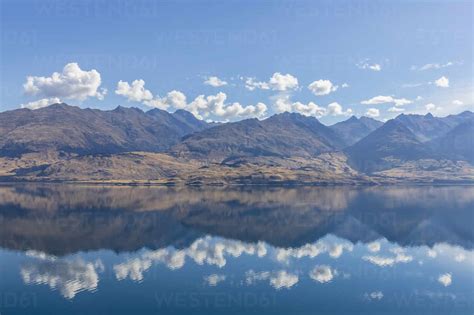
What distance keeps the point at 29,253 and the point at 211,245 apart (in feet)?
206

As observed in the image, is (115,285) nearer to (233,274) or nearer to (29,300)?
(29,300)

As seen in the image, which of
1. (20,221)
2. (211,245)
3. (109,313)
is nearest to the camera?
(109,313)

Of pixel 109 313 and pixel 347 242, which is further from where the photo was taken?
pixel 347 242

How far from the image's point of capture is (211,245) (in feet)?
489

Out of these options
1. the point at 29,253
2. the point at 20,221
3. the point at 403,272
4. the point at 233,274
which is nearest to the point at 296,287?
the point at 233,274

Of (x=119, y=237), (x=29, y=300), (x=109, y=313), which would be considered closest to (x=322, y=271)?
(x=109, y=313)

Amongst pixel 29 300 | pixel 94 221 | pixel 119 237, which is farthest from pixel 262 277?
pixel 94 221


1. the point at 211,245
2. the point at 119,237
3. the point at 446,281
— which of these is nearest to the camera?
the point at 446,281

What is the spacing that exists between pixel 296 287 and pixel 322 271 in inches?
734

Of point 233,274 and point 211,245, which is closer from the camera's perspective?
point 233,274

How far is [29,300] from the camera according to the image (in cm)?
8419

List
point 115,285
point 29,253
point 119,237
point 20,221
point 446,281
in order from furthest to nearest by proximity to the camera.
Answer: point 20,221 → point 119,237 → point 29,253 → point 446,281 → point 115,285

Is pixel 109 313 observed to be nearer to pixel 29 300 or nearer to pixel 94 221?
pixel 29 300

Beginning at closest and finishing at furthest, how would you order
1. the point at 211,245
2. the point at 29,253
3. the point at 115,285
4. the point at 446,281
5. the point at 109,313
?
the point at 109,313 → the point at 115,285 → the point at 446,281 → the point at 29,253 → the point at 211,245
